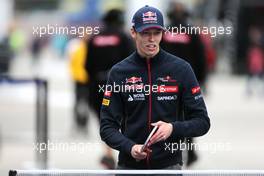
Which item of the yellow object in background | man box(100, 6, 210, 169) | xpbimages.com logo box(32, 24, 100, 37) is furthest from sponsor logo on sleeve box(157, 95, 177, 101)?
the yellow object in background

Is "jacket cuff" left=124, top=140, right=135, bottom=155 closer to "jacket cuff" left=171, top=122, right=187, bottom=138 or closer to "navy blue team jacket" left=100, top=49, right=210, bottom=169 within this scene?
"navy blue team jacket" left=100, top=49, right=210, bottom=169

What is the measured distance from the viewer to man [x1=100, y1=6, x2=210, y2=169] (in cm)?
540

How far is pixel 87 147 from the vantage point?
8.33m

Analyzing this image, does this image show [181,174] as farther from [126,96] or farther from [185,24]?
[185,24]

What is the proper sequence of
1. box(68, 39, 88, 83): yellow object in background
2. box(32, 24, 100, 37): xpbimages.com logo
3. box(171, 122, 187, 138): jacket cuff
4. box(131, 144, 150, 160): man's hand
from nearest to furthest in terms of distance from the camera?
box(131, 144, 150, 160): man's hand < box(171, 122, 187, 138): jacket cuff < box(32, 24, 100, 37): xpbimages.com logo < box(68, 39, 88, 83): yellow object in background

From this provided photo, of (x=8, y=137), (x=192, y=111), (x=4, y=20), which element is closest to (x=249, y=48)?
(x=4, y=20)

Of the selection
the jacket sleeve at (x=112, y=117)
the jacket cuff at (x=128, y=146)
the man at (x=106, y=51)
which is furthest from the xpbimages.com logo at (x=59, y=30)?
the jacket cuff at (x=128, y=146)

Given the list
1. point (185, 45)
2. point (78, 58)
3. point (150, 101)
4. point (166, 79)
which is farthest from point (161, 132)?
point (78, 58)

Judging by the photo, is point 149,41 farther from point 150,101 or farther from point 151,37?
point 150,101

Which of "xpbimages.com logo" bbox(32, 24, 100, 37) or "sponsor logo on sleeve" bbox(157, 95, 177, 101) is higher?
"xpbimages.com logo" bbox(32, 24, 100, 37)

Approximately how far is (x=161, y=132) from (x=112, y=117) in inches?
15.0

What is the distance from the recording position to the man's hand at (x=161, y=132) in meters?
5.22

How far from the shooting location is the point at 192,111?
547 centimetres

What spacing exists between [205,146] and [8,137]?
7321 millimetres
